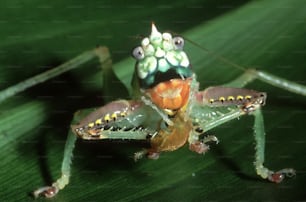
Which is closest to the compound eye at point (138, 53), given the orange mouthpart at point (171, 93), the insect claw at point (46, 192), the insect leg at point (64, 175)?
the orange mouthpart at point (171, 93)

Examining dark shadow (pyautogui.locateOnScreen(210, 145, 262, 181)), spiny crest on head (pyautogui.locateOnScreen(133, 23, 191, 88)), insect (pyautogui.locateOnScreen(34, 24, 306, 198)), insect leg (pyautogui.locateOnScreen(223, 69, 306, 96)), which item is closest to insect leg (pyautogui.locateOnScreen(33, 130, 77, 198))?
insect (pyautogui.locateOnScreen(34, 24, 306, 198))

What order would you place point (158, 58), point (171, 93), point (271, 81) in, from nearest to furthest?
point (171, 93)
point (158, 58)
point (271, 81)

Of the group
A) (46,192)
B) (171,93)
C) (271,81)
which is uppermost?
(171,93)

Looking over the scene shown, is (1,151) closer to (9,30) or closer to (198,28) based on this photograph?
(9,30)

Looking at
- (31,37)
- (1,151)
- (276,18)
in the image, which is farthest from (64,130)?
(276,18)

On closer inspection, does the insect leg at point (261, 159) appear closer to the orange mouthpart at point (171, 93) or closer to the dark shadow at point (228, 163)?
the dark shadow at point (228, 163)

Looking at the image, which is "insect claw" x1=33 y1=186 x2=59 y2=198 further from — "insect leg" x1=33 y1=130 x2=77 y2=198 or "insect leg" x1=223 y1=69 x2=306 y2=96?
"insect leg" x1=223 y1=69 x2=306 y2=96

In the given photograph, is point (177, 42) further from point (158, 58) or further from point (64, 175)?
point (64, 175)

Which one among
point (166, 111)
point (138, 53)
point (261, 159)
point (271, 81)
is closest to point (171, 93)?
point (166, 111)
